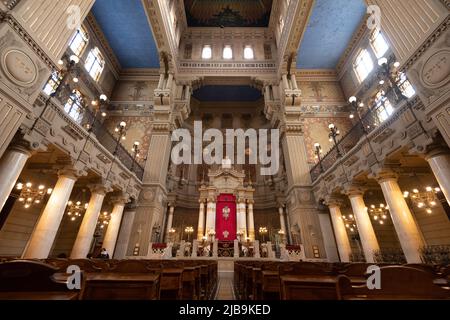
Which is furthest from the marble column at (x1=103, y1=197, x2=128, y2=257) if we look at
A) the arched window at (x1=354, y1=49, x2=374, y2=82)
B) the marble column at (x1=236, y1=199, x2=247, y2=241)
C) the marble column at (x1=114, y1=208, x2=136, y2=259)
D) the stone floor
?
the arched window at (x1=354, y1=49, x2=374, y2=82)

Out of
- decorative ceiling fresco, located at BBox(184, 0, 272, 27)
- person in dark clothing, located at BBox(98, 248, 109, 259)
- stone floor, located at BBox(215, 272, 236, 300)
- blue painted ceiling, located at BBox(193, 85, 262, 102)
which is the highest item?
decorative ceiling fresco, located at BBox(184, 0, 272, 27)

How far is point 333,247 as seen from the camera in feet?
35.8

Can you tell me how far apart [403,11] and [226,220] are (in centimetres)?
1581

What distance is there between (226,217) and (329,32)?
53.8ft

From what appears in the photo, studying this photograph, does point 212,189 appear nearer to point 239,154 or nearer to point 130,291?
point 239,154

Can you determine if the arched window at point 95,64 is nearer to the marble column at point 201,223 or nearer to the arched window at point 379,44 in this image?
the marble column at point 201,223

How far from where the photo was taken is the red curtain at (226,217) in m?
16.8

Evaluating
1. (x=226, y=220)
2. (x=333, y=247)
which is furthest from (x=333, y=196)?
(x=226, y=220)

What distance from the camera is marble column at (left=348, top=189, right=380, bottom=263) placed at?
26.5 ft

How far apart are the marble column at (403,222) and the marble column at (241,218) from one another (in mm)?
10709

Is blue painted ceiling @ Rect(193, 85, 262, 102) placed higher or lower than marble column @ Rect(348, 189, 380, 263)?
higher

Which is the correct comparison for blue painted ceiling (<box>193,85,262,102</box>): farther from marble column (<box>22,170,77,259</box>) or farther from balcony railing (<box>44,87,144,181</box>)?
marble column (<box>22,170,77,259</box>)

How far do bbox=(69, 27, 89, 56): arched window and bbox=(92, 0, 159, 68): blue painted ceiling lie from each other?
1807 millimetres

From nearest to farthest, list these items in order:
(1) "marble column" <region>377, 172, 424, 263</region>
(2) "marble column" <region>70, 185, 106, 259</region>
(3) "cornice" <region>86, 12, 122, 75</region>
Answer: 1. (1) "marble column" <region>377, 172, 424, 263</region>
2. (2) "marble column" <region>70, 185, 106, 259</region>
3. (3) "cornice" <region>86, 12, 122, 75</region>
